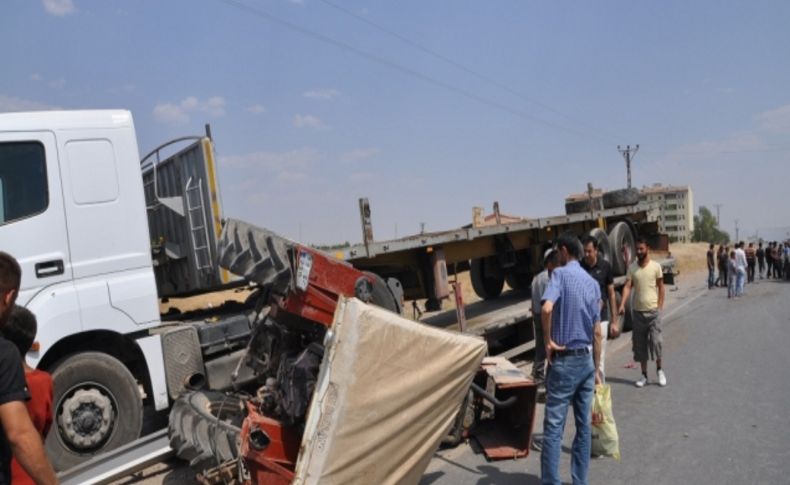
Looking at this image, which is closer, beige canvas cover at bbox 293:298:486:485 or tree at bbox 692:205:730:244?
beige canvas cover at bbox 293:298:486:485

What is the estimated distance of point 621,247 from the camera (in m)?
12.2

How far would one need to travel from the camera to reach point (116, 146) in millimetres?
5223

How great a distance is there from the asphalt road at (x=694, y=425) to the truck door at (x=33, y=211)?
3.44 metres

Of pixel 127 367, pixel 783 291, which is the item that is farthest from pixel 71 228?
pixel 783 291

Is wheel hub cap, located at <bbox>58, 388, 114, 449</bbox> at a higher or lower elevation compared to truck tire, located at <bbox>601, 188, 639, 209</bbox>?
lower

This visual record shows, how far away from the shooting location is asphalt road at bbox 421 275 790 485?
436 centimetres

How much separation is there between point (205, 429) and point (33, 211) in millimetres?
2278

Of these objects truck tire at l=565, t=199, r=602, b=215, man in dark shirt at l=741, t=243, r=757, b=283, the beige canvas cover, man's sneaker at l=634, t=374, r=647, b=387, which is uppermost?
truck tire at l=565, t=199, r=602, b=215

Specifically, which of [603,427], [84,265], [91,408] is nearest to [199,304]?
[84,265]

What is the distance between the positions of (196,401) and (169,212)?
2300mm

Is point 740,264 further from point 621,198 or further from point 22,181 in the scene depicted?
point 22,181

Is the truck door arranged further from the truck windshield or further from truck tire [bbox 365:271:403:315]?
truck tire [bbox 365:271:403:315]

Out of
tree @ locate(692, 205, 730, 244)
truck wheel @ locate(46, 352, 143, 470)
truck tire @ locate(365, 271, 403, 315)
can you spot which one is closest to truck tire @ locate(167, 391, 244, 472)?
truck wheel @ locate(46, 352, 143, 470)

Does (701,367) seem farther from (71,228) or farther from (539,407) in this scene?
(71,228)
